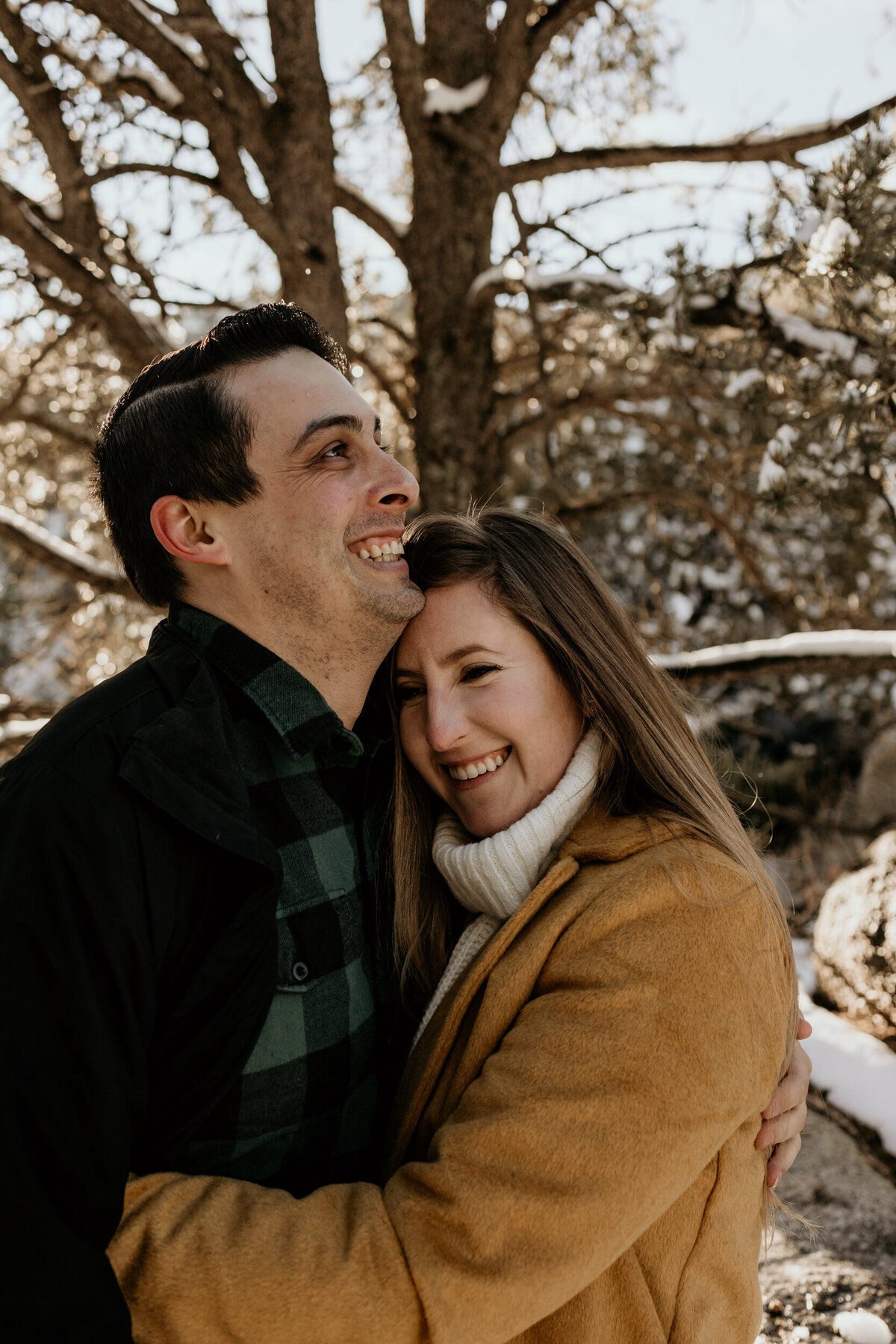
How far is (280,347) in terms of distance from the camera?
2135 mm

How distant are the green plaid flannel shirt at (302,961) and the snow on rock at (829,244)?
2095 mm

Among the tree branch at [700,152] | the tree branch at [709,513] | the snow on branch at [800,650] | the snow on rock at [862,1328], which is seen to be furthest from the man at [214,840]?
the tree branch at [709,513]

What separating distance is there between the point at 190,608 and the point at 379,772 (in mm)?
602

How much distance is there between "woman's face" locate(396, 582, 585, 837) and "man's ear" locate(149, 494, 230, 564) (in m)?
0.50

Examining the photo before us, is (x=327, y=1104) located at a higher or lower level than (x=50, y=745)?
lower

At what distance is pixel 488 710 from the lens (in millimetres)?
1986

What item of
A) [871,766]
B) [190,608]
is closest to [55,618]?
[190,608]

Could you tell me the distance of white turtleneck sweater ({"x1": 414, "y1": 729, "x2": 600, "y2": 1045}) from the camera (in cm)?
186

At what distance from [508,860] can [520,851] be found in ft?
0.10

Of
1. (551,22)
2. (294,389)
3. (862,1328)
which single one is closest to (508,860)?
(294,389)

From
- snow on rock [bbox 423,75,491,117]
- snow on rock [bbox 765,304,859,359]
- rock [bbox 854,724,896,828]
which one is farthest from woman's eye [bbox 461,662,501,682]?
rock [bbox 854,724,896,828]

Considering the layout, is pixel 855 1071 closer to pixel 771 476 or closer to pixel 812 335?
pixel 771 476

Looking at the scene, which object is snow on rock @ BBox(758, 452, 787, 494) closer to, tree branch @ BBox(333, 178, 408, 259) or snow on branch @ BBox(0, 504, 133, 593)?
tree branch @ BBox(333, 178, 408, 259)

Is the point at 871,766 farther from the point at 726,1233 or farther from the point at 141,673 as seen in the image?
the point at 141,673
